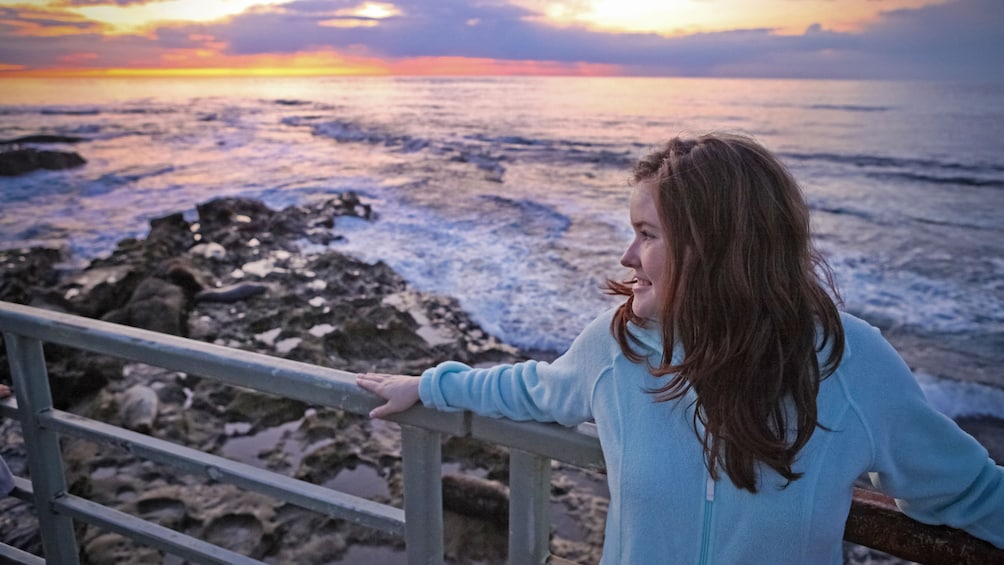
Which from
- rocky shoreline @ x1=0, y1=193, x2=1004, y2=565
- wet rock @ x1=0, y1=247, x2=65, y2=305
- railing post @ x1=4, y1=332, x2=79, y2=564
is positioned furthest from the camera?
wet rock @ x1=0, y1=247, x2=65, y2=305

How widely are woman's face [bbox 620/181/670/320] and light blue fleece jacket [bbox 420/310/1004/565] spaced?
6 centimetres

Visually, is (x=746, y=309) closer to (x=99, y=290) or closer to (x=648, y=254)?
(x=648, y=254)

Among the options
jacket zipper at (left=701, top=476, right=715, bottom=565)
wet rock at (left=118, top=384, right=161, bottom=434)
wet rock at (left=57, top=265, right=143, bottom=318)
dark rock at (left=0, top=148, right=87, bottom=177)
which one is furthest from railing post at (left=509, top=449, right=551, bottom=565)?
dark rock at (left=0, top=148, right=87, bottom=177)

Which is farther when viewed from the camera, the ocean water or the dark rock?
the dark rock

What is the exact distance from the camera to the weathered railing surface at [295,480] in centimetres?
128

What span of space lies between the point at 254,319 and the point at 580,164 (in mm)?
17084

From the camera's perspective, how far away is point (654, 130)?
104ft

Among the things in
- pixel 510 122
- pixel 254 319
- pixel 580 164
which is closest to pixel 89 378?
pixel 254 319

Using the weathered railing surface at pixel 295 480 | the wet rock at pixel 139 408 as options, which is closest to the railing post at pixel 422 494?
the weathered railing surface at pixel 295 480

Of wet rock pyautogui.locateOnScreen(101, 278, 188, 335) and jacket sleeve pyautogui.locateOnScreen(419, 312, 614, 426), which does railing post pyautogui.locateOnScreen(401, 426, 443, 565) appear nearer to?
jacket sleeve pyautogui.locateOnScreen(419, 312, 614, 426)

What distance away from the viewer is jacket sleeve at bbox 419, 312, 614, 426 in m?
1.45

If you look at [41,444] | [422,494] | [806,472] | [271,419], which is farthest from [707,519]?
[271,419]

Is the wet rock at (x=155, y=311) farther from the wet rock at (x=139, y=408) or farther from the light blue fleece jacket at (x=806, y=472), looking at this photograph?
the light blue fleece jacket at (x=806, y=472)

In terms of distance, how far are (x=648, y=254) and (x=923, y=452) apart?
22.9 inches
